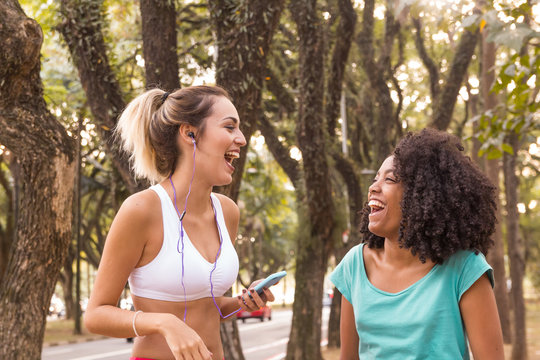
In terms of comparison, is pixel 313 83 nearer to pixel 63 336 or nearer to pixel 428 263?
pixel 428 263

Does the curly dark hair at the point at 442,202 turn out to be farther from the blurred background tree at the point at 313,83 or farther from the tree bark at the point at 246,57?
the tree bark at the point at 246,57

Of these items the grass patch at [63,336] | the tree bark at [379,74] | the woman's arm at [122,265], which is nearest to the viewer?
the woman's arm at [122,265]

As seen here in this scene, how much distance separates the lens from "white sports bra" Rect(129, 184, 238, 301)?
2.70 m

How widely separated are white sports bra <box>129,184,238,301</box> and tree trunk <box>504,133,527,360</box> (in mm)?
9478

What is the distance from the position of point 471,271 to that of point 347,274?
1.95 ft

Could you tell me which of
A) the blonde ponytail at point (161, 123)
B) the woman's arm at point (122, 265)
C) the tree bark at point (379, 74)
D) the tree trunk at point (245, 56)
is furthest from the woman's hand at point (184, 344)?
the tree bark at point (379, 74)

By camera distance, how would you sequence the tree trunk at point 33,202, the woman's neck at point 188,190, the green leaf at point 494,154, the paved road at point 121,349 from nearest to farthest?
1. the woman's neck at point 188,190
2. the tree trunk at point 33,202
3. the green leaf at point 494,154
4. the paved road at point 121,349

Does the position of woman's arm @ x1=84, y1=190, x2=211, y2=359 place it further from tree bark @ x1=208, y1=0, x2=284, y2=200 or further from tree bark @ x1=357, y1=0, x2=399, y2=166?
tree bark @ x1=357, y1=0, x2=399, y2=166

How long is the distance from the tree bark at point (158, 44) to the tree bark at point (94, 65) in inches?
17.4

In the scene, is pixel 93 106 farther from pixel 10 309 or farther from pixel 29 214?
pixel 10 309

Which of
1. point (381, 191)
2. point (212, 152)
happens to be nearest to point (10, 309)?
point (212, 152)

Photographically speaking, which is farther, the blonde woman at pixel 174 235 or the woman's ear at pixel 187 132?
the woman's ear at pixel 187 132

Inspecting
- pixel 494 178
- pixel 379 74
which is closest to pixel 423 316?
pixel 494 178

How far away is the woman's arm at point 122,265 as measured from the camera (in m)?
2.50
